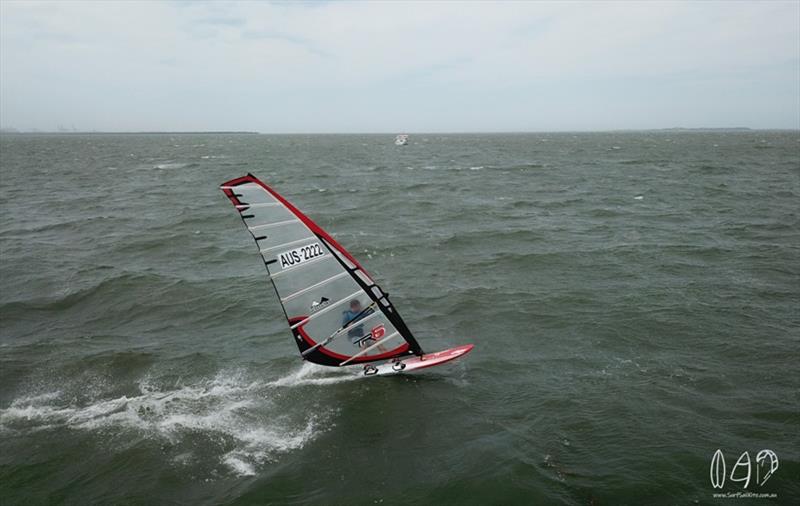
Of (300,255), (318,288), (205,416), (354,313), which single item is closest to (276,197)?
(300,255)

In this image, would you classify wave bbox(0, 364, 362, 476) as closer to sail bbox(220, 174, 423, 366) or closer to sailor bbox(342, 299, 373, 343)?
sail bbox(220, 174, 423, 366)

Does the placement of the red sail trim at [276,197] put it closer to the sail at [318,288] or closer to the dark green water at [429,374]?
the sail at [318,288]

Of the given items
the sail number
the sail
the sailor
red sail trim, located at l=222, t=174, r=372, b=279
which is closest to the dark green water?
the sail

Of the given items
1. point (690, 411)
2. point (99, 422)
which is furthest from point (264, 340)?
point (690, 411)
